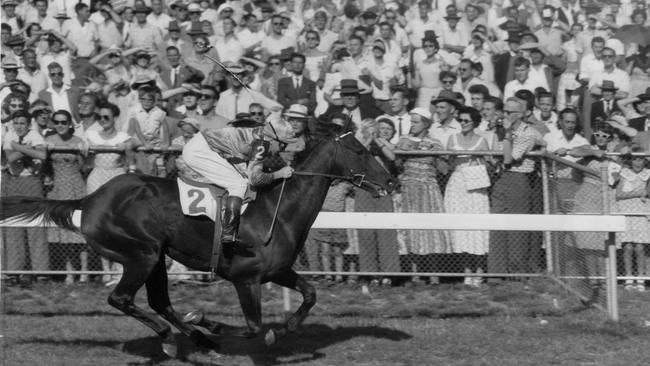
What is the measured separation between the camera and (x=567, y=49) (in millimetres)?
17062

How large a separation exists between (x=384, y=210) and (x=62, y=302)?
3485mm

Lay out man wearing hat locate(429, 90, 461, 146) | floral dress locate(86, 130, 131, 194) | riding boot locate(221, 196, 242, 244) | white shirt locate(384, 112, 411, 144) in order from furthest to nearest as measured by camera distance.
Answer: white shirt locate(384, 112, 411, 144) < man wearing hat locate(429, 90, 461, 146) < floral dress locate(86, 130, 131, 194) < riding boot locate(221, 196, 242, 244)

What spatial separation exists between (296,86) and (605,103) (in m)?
3.88

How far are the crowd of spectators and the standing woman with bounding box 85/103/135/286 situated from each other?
0.07 feet

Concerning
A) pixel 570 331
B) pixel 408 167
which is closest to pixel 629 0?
pixel 408 167

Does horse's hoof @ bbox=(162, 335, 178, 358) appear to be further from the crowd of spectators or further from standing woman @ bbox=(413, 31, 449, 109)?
→ standing woman @ bbox=(413, 31, 449, 109)

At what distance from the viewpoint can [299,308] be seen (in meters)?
9.96

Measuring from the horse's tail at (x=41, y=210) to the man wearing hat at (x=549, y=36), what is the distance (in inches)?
355

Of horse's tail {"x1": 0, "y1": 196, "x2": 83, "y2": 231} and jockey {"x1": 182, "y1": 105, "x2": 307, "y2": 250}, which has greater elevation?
jockey {"x1": 182, "y1": 105, "x2": 307, "y2": 250}

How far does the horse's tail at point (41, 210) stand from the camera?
33.0 feet

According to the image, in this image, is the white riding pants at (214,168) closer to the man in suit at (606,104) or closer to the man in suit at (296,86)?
the man in suit at (296,86)

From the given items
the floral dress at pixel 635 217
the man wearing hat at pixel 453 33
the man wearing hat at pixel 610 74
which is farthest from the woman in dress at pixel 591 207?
the man wearing hat at pixel 453 33

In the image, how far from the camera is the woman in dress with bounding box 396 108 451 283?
1248cm

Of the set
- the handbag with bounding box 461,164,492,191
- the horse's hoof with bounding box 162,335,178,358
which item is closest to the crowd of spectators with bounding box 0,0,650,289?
the handbag with bounding box 461,164,492,191
